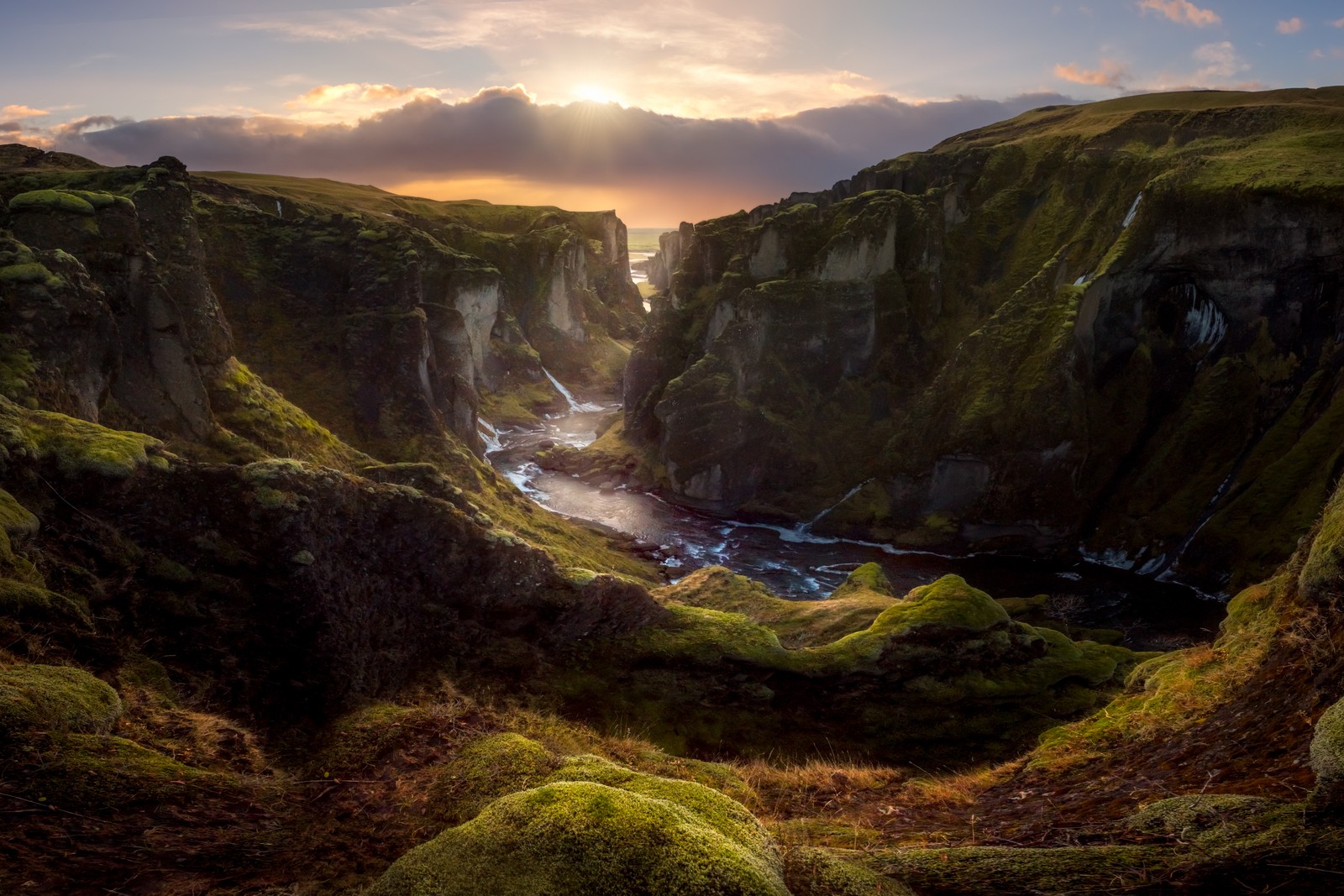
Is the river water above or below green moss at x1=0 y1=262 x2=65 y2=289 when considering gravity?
below

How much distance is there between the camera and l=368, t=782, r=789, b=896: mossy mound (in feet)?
27.0

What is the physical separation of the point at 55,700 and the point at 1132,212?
99.2m

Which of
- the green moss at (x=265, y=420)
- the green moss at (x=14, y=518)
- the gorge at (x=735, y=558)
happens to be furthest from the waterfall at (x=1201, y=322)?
the green moss at (x=14, y=518)

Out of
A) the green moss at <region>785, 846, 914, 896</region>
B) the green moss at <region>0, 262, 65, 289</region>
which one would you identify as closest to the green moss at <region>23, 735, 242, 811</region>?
the green moss at <region>785, 846, 914, 896</region>

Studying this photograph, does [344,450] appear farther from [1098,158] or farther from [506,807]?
[1098,158]

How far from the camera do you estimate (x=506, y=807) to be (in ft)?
31.2

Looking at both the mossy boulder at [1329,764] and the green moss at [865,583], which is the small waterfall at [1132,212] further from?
the mossy boulder at [1329,764]

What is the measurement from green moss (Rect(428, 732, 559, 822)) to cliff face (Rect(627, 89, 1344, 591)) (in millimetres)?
70883

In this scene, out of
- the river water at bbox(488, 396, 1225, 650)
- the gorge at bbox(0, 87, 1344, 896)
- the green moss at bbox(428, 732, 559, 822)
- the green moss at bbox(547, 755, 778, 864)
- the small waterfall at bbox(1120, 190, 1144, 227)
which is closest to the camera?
the green moss at bbox(547, 755, 778, 864)

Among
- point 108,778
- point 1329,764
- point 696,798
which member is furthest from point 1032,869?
point 108,778

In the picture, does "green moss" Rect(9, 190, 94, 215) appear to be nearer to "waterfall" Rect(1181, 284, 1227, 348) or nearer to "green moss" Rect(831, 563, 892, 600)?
"green moss" Rect(831, 563, 892, 600)

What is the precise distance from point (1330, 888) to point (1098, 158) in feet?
346

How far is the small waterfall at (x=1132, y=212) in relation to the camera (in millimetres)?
81062

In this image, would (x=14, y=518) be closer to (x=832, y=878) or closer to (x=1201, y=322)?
(x=832, y=878)
